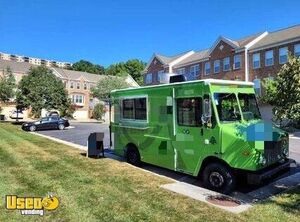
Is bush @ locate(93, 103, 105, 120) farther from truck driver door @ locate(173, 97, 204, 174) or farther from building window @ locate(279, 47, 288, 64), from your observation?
truck driver door @ locate(173, 97, 204, 174)

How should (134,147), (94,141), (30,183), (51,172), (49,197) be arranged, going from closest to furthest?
1. (49,197)
2. (30,183)
3. (51,172)
4. (134,147)
5. (94,141)

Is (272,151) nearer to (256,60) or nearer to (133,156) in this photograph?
(133,156)

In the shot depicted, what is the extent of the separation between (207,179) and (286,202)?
2.00 meters

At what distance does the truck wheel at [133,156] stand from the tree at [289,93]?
5.23m

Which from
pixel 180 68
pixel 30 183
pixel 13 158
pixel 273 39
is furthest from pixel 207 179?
pixel 180 68

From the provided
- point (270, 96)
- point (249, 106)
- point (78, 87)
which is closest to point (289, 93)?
point (270, 96)

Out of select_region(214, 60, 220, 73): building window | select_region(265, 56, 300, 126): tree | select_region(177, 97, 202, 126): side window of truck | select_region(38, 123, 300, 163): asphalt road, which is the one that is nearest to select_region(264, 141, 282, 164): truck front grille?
select_region(265, 56, 300, 126): tree

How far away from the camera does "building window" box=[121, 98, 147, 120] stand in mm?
11141

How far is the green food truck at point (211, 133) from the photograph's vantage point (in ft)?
26.7

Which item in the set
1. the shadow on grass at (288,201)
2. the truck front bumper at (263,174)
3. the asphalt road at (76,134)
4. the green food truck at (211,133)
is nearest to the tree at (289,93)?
the green food truck at (211,133)

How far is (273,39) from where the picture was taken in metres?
36.8

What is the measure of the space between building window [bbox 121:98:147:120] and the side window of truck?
175cm

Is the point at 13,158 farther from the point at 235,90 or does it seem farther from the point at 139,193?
the point at 235,90

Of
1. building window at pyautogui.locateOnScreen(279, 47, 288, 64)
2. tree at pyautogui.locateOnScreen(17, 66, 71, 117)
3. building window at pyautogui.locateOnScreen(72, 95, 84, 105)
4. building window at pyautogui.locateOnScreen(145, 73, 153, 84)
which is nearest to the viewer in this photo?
building window at pyautogui.locateOnScreen(279, 47, 288, 64)
